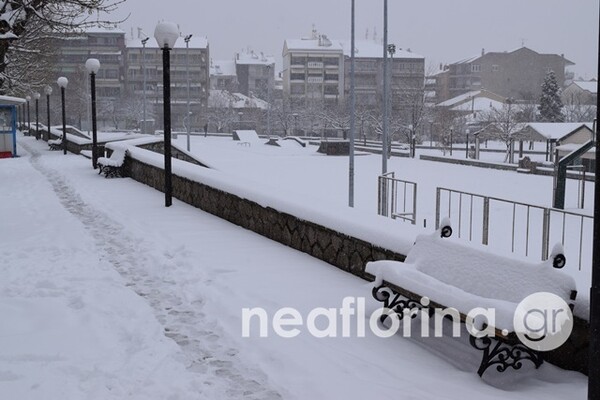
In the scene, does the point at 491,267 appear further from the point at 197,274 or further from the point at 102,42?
the point at 102,42

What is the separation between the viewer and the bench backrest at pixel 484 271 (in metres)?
4.95

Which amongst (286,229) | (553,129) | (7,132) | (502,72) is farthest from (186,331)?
(502,72)

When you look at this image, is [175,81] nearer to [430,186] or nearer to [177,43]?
[177,43]

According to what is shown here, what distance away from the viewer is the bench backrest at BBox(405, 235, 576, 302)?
495cm

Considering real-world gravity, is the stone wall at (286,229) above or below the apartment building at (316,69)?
below

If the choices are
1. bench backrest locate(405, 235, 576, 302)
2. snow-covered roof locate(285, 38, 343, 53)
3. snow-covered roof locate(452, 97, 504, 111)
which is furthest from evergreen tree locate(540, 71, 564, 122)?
bench backrest locate(405, 235, 576, 302)

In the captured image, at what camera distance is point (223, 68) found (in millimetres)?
130250

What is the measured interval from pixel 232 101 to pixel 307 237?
314ft

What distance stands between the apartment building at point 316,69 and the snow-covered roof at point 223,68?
24833 millimetres

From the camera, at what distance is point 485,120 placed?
68.6m

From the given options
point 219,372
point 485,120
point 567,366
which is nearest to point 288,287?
point 219,372

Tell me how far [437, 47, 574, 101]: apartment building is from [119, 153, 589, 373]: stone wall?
108792 millimetres

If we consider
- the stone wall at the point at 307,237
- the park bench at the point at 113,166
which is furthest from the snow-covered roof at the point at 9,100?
the stone wall at the point at 307,237

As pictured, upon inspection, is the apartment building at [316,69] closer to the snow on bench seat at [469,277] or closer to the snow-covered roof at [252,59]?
the snow-covered roof at [252,59]
